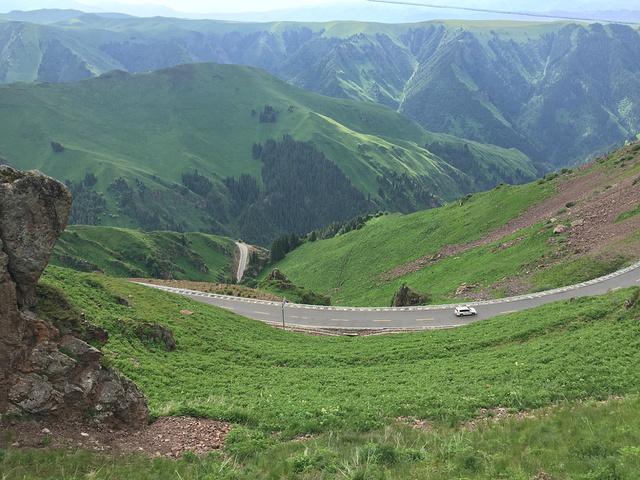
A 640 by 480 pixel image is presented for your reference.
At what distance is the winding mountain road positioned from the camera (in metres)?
47.5

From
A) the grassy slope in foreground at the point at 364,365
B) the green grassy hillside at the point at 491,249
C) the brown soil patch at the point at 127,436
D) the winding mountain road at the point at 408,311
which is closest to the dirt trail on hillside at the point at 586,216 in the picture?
the green grassy hillside at the point at 491,249

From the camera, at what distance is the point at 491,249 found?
73.7 m

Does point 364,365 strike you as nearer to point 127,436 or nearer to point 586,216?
point 127,436

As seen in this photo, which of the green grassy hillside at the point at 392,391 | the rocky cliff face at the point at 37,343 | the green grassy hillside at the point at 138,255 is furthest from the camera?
the green grassy hillside at the point at 138,255

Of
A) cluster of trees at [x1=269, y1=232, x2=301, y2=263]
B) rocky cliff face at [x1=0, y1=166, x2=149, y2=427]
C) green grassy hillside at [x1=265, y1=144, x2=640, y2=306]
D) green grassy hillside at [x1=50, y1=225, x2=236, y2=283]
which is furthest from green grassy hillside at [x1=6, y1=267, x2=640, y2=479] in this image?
cluster of trees at [x1=269, y1=232, x2=301, y2=263]

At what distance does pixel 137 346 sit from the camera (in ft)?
88.2

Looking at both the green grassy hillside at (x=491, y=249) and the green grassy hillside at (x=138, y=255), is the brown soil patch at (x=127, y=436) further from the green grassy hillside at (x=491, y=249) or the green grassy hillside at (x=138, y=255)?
the green grassy hillside at (x=138, y=255)

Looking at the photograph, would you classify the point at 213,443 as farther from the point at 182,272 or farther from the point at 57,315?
the point at 182,272

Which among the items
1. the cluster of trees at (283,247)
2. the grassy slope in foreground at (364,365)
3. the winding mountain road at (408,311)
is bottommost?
the cluster of trees at (283,247)

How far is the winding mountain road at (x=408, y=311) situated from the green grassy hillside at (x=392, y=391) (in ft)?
35.9

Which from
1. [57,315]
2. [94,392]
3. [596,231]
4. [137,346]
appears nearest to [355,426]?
[94,392]

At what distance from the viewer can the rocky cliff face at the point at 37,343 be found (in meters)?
14.8

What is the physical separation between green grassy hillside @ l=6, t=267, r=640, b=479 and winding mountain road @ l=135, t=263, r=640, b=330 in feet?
35.9

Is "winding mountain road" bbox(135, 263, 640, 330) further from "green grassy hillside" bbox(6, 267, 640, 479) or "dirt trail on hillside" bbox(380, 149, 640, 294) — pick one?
"green grassy hillside" bbox(6, 267, 640, 479)
